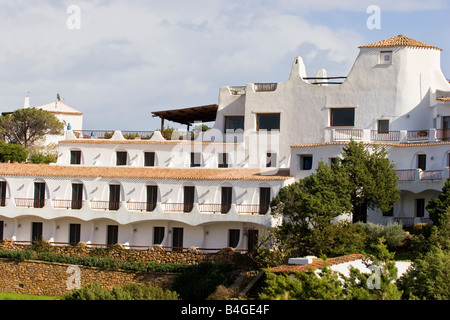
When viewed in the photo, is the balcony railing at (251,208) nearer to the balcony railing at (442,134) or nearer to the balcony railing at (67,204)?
the balcony railing at (67,204)

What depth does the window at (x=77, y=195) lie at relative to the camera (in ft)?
189

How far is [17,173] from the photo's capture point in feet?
194

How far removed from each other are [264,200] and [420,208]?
9320mm

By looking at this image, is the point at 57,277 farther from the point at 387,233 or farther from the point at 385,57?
the point at 385,57

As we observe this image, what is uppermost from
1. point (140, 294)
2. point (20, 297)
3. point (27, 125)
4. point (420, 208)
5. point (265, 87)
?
point (265, 87)

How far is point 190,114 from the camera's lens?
65.0m

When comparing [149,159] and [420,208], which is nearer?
[420,208]

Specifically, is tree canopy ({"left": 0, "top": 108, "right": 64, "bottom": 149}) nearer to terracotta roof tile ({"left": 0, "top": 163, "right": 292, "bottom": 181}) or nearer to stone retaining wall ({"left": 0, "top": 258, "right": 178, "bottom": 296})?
terracotta roof tile ({"left": 0, "top": 163, "right": 292, "bottom": 181})

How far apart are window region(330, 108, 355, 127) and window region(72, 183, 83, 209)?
17.0 meters

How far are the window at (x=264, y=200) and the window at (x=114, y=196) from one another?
377 inches

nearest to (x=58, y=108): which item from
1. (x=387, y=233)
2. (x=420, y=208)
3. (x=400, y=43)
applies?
(x=400, y=43)

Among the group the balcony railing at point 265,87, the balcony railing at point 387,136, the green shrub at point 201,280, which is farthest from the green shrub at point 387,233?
the balcony railing at point 265,87

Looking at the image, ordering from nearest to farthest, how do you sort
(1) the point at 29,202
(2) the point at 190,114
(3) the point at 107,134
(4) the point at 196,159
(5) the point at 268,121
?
(1) the point at 29,202, (5) the point at 268,121, (4) the point at 196,159, (3) the point at 107,134, (2) the point at 190,114
